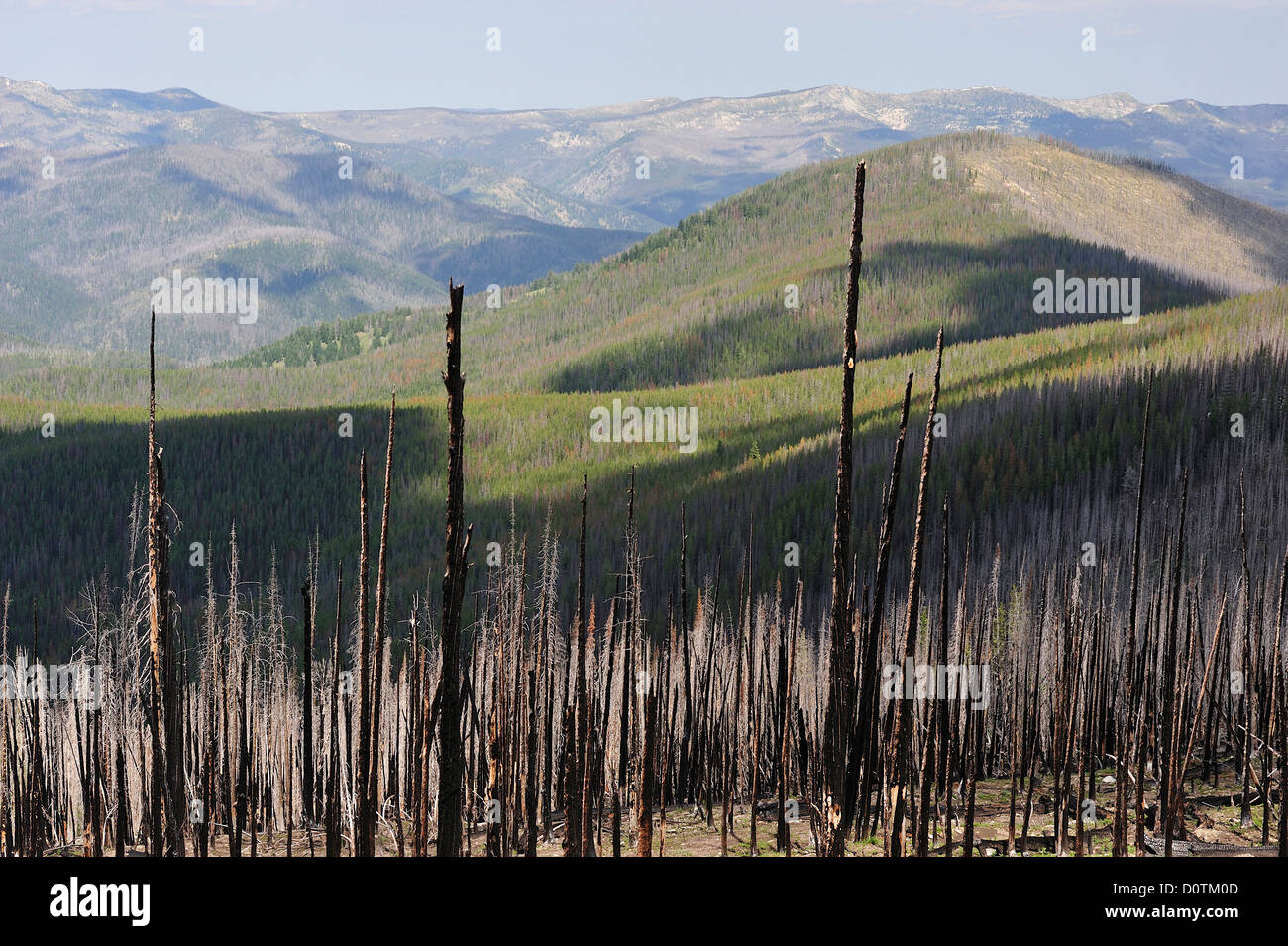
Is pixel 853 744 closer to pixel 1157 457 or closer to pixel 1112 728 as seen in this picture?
pixel 1112 728

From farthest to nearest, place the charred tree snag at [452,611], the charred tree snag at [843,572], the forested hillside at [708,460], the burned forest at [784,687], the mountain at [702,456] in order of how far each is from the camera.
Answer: the mountain at [702,456] → the forested hillside at [708,460] → the burned forest at [784,687] → the charred tree snag at [843,572] → the charred tree snag at [452,611]

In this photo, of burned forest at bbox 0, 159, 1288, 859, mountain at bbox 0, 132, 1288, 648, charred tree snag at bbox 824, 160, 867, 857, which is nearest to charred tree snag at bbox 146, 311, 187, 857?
burned forest at bbox 0, 159, 1288, 859

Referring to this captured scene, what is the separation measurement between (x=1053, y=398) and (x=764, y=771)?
3242 inches

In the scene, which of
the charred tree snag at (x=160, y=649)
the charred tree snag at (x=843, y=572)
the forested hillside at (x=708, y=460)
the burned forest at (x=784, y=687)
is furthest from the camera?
the forested hillside at (x=708, y=460)

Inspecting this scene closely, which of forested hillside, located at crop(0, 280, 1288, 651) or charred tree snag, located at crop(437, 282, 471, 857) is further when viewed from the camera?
forested hillside, located at crop(0, 280, 1288, 651)

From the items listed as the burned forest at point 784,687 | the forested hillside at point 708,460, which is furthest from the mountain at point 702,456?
the burned forest at point 784,687

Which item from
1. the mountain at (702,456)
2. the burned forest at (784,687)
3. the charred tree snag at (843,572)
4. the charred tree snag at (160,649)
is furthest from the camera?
the mountain at (702,456)

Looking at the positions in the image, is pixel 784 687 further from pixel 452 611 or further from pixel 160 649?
pixel 452 611

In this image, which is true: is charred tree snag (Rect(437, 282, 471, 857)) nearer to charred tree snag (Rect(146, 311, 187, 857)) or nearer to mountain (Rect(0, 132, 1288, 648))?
charred tree snag (Rect(146, 311, 187, 857))

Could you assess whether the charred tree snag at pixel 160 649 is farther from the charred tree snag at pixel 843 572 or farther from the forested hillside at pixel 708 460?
the forested hillside at pixel 708 460

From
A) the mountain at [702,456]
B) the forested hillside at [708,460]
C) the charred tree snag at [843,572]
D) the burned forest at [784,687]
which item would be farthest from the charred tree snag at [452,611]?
the forested hillside at [708,460]

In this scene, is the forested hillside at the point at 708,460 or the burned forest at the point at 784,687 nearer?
the burned forest at the point at 784,687

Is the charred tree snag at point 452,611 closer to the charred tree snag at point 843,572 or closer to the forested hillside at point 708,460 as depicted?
the charred tree snag at point 843,572
